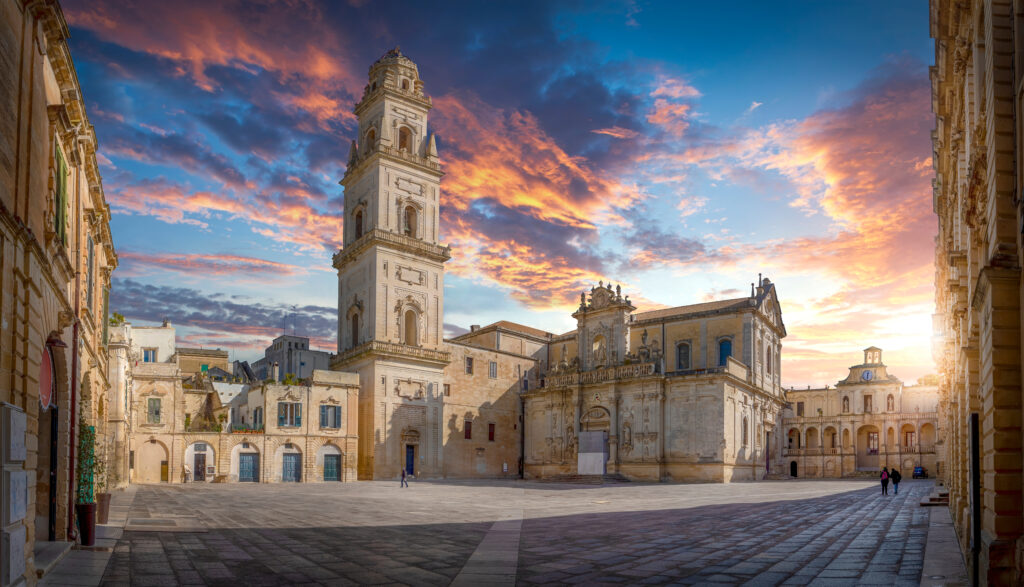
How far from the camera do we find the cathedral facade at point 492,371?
46.5 metres

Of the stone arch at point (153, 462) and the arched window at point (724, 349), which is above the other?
the arched window at point (724, 349)

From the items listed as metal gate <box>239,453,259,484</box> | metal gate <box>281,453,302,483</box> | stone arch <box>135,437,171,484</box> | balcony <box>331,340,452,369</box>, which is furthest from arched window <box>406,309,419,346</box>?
stone arch <box>135,437,171,484</box>

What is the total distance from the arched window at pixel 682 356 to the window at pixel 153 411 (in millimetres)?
32699

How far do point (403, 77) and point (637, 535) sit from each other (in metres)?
42.3

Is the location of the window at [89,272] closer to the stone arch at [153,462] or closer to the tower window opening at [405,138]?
the stone arch at [153,462]

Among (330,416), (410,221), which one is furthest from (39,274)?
(410,221)

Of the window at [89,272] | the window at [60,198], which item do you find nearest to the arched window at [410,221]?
the window at [89,272]

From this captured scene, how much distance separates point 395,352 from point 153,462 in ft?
46.4

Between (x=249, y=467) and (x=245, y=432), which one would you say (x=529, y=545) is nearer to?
(x=245, y=432)

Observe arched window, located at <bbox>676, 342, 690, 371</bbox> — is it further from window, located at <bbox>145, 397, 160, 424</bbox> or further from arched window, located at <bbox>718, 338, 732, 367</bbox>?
window, located at <bbox>145, 397, 160, 424</bbox>

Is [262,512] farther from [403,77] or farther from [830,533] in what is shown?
[403,77]

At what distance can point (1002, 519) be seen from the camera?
788cm

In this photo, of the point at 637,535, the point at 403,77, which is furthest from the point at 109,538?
the point at 403,77

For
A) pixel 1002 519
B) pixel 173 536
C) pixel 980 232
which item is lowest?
pixel 173 536
